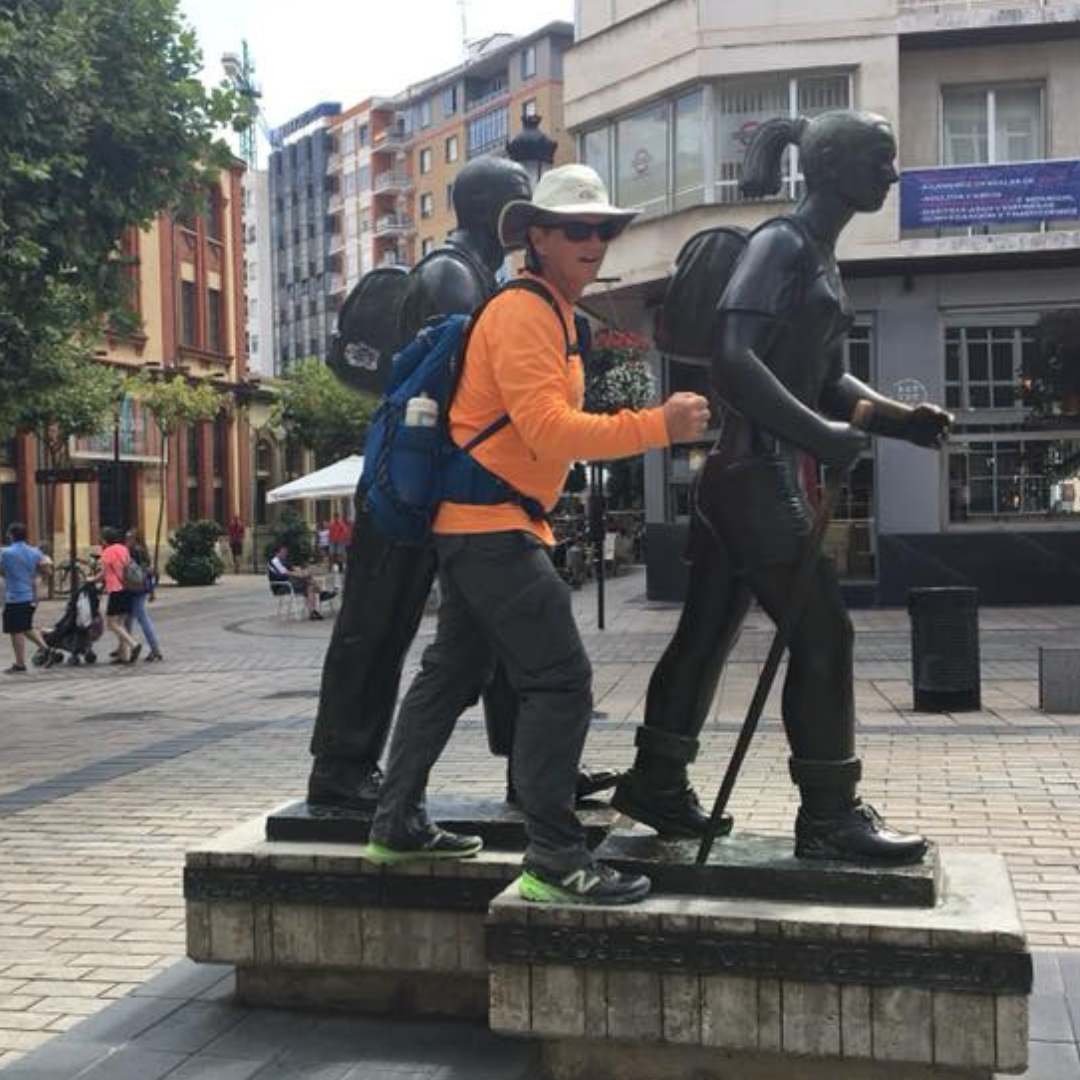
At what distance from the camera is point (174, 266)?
43.6 m

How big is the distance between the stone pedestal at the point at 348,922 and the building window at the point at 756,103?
1779cm

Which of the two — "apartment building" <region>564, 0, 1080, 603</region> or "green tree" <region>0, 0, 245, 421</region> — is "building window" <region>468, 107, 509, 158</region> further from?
"green tree" <region>0, 0, 245, 421</region>

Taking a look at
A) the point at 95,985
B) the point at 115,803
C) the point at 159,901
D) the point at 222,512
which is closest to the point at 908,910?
the point at 95,985

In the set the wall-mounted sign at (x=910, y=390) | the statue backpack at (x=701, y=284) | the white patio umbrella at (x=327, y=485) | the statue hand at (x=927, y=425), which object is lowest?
the statue hand at (x=927, y=425)

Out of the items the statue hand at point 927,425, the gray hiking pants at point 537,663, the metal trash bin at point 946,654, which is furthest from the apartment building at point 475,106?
the gray hiking pants at point 537,663

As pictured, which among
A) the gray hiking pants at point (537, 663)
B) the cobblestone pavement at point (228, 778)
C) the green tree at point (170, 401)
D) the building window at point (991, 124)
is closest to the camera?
the gray hiking pants at point (537, 663)

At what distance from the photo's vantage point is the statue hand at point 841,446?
11.3 ft

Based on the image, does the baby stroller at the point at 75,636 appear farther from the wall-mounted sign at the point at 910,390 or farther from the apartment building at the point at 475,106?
the apartment building at the point at 475,106

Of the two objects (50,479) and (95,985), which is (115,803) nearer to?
(95,985)

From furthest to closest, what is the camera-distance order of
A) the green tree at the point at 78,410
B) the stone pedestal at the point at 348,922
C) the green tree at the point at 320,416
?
the green tree at the point at 320,416, the green tree at the point at 78,410, the stone pedestal at the point at 348,922

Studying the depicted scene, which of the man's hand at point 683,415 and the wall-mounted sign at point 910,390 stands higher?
the wall-mounted sign at point 910,390

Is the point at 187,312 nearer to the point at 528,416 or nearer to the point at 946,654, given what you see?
the point at 946,654

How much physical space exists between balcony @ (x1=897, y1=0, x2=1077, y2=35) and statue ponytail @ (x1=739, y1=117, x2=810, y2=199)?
17.6m

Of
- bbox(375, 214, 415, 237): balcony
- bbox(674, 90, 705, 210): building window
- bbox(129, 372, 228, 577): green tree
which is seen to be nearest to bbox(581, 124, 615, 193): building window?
bbox(674, 90, 705, 210): building window
